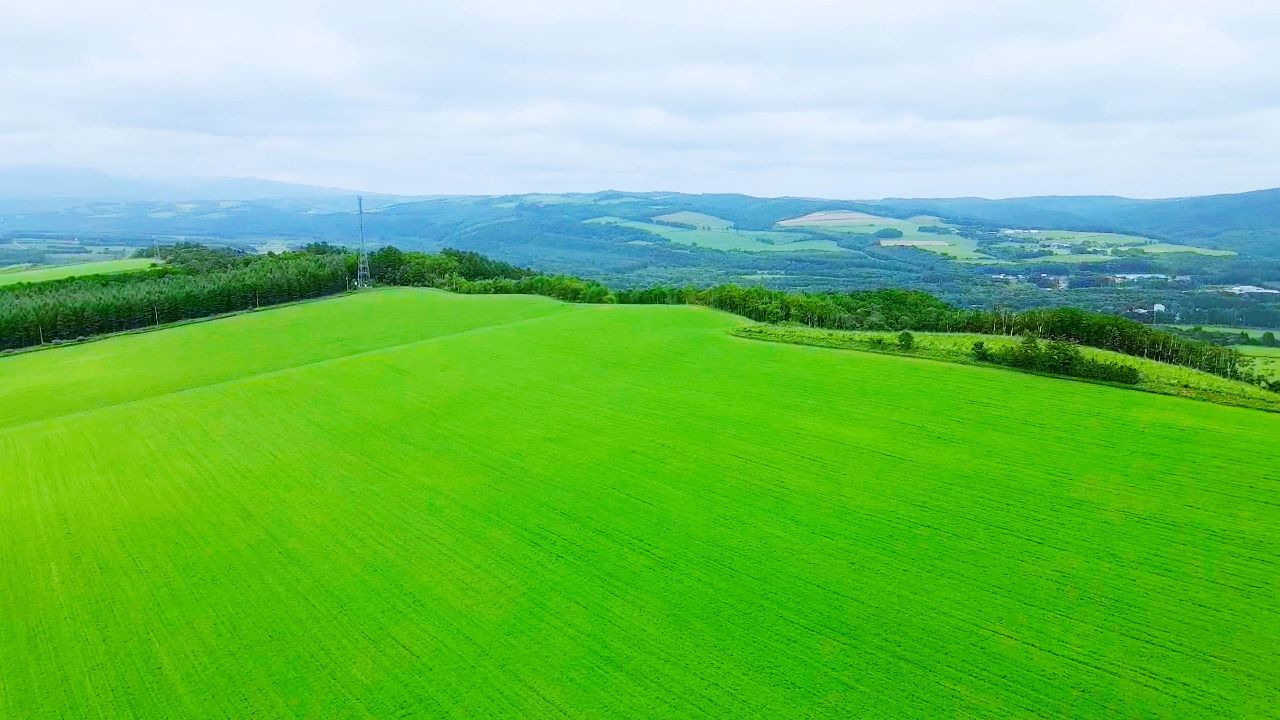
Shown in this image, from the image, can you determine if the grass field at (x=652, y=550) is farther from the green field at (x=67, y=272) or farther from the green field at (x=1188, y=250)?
the green field at (x=1188, y=250)

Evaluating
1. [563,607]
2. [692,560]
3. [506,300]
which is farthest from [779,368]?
[506,300]

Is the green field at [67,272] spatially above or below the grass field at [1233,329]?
above

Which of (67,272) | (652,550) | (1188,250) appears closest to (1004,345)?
(652,550)

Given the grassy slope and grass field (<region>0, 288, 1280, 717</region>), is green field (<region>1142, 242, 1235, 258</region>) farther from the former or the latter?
grass field (<region>0, 288, 1280, 717</region>)

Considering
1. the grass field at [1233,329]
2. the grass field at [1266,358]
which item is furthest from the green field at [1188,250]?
the grass field at [1266,358]

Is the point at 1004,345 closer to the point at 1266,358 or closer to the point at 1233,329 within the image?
the point at 1266,358

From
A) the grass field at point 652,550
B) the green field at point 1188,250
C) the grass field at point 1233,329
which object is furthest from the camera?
the green field at point 1188,250

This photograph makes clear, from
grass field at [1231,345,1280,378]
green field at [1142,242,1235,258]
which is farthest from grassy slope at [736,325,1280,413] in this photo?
green field at [1142,242,1235,258]
